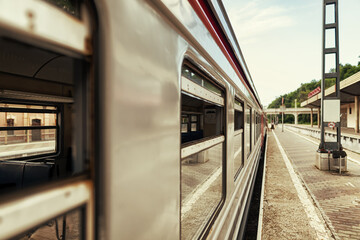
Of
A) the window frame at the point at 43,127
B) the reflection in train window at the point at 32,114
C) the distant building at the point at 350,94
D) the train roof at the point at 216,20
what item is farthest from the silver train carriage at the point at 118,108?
the distant building at the point at 350,94

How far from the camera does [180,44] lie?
3.29ft

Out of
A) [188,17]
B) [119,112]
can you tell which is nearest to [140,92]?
[119,112]

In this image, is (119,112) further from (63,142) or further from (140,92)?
(63,142)

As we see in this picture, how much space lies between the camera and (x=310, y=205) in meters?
4.19

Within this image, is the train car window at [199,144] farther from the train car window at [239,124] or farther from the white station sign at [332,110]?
the white station sign at [332,110]

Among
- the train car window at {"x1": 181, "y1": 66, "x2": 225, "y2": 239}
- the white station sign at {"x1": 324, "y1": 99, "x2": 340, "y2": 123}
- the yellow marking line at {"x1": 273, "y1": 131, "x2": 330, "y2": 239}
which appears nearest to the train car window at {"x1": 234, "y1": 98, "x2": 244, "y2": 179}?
the train car window at {"x1": 181, "y1": 66, "x2": 225, "y2": 239}

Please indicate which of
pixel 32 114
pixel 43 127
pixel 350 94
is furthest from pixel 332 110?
pixel 350 94

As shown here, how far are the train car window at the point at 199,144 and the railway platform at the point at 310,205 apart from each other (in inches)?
38.5

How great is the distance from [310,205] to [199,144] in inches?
159

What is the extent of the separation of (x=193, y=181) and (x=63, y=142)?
3094 millimetres

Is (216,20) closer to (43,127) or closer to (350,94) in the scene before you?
(43,127)

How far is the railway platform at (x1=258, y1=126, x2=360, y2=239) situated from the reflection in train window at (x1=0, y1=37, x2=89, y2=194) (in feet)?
10.4

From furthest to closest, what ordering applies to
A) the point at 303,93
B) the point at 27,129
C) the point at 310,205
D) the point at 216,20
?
the point at 303,93 → the point at 310,205 → the point at 27,129 → the point at 216,20

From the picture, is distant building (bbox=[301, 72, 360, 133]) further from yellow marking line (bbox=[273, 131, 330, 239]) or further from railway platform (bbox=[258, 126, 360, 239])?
yellow marking line (bbox=[273, 131, 330, 239])
